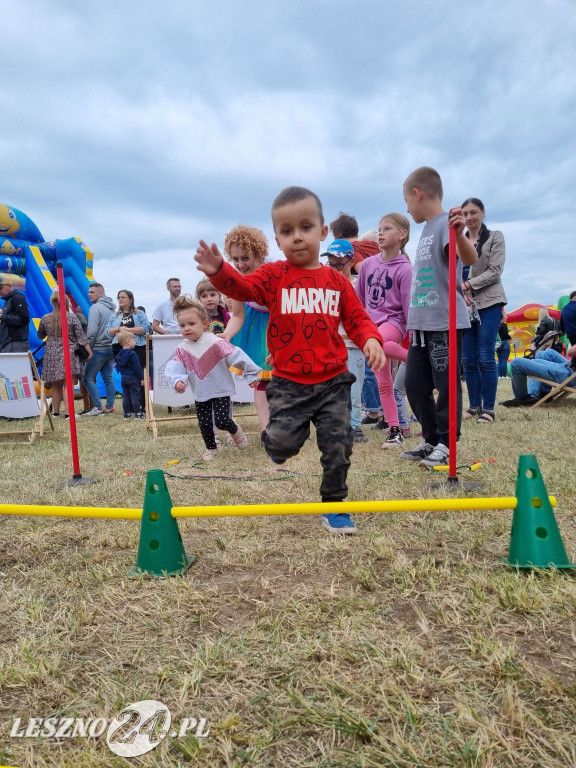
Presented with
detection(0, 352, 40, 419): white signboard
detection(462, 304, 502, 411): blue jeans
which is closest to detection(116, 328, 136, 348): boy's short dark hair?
detection(0, 352, 40, 419): white signboard

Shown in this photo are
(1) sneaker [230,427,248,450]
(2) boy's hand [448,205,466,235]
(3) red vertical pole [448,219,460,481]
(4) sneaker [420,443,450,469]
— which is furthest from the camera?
(1) sneaker [230,427,248,450]

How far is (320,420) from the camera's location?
2.51 meters

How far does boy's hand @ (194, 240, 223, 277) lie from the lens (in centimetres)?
218

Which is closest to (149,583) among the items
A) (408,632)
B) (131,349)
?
(408,632)

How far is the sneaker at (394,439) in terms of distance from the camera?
461 centimetres

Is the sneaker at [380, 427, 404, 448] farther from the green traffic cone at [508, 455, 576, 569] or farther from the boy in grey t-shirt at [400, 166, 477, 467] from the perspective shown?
the green traffic cone at [508, 455, 576, 569]

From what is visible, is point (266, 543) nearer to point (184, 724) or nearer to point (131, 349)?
point (184, 724)

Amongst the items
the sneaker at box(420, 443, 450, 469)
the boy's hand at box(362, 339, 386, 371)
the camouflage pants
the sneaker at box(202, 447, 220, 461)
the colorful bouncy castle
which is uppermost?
the colorful bouncy castle

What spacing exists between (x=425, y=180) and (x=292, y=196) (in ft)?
5.28

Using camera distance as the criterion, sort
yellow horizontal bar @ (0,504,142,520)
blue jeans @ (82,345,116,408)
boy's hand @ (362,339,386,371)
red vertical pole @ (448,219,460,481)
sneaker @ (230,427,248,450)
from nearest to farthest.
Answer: yellow horizontal bar @ (0,504,142,520) < boy's hand @ (362,339,386,371) < red vertical pole @ (448,219,460,481) < sneaker @ (230,427,248,450) < blue jeans @ (82,345,116,408)

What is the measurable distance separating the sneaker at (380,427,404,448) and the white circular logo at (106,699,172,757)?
140 inches

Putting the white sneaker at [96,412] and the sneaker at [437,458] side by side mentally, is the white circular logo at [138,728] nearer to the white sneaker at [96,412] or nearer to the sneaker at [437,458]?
the sneaker at [437,458]

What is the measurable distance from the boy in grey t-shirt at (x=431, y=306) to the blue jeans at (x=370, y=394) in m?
2.90

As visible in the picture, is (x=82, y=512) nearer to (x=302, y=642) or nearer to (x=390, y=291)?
(x=302, y=642)
